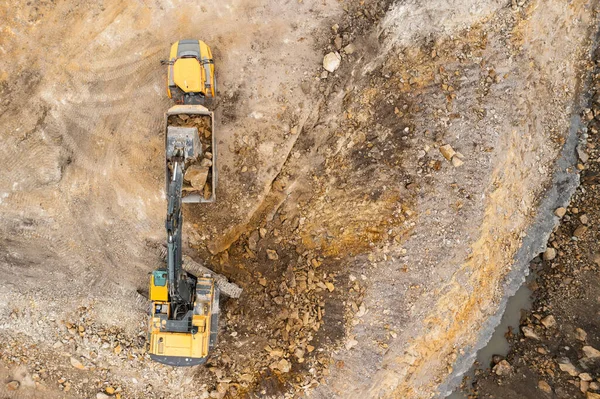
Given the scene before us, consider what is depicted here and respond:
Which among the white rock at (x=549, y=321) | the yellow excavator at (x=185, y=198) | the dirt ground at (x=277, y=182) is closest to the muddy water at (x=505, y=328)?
the white rock at (x=549, y=321)

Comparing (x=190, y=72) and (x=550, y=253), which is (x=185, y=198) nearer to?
(x=190, y=72)

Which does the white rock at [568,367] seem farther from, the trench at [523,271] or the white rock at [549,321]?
the trench at [523,271]

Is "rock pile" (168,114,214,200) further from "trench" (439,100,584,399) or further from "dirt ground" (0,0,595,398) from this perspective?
"trench" (439,100,584,399)

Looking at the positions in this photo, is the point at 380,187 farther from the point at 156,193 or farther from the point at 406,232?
the point at 156,193

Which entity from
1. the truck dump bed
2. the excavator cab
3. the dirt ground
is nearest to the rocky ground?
the dirt ground

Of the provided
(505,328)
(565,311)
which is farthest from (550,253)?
(505,328)

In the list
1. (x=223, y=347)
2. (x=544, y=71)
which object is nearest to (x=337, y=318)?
(x=223, y=347)
